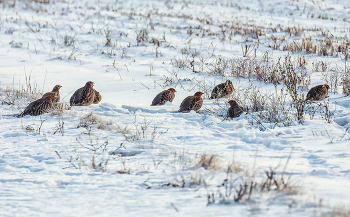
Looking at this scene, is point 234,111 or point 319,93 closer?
point 234,111

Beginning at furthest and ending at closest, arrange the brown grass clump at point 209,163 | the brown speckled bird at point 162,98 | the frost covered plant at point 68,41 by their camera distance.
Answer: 1. the frost covered plant at point 68,41
2. the brown speckled bird at point 162,98
3. the brown grass clump at point 209,163

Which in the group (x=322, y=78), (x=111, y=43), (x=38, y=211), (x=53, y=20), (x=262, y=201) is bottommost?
(x=38, y=211)

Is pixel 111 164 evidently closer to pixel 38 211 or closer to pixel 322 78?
pixel 38 211

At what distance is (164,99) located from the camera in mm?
5477

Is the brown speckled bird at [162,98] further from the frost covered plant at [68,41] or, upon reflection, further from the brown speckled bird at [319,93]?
the frost covered plant at [68,41]

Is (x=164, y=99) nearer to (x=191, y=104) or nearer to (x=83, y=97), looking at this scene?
(x=191, y=104)

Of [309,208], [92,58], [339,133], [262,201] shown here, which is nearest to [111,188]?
[262,201]

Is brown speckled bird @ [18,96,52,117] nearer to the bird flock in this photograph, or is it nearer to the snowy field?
the bird flock

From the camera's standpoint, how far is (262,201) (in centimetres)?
188

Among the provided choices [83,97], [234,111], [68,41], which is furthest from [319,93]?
[68,41]

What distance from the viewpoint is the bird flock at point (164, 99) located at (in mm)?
4477

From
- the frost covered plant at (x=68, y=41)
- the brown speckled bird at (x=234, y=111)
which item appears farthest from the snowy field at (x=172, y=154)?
the frost covered plant at (x=68, y=41)

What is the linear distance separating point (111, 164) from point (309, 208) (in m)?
1.61

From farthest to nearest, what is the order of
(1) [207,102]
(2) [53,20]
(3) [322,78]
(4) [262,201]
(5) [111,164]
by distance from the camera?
(2) [53,20] → (3) [322,78] → (1) [207,102] → (5) [111,164] → (4) [262,201]
